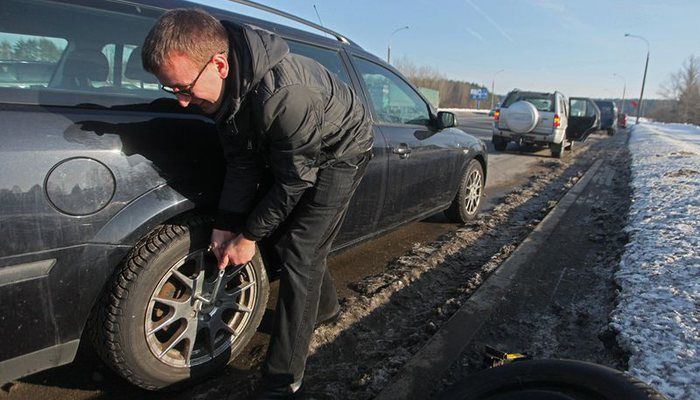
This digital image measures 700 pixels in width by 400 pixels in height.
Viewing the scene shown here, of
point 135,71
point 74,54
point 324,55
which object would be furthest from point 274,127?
Answer: point 324,55

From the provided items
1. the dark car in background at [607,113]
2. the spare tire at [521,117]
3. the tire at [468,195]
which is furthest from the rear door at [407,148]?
the dark car in background at [607,113]

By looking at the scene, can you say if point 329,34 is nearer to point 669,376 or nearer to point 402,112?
point 402,112

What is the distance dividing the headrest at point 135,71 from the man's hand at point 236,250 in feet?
2.87

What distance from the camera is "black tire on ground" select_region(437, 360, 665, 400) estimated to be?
1510 millimetres

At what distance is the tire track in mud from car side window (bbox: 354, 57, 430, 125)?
3.98 ft

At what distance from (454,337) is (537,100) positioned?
40.5 feet

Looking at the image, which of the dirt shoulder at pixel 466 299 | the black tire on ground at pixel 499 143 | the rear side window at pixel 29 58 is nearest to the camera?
the rear side window at pixel 29 58

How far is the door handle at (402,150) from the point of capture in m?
3.46

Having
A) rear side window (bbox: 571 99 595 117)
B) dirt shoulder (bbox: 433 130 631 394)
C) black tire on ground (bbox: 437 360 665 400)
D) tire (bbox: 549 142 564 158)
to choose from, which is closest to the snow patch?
dirt shoulder (bbox: 433 130 631 394)

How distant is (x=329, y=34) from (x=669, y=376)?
2.91 metres

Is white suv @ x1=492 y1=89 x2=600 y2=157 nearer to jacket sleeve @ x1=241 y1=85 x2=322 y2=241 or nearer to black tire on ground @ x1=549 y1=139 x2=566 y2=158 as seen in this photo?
black tire on ground @ x1=549 y1=139 x2=566 y2=158

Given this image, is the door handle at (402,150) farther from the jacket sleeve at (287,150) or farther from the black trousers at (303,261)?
the jacket sleeve at (287,150)

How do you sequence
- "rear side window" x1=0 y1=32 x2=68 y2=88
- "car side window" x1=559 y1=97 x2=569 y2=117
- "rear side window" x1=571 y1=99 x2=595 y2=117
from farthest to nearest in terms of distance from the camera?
"rear side window" x1=571 y1=99 x2=595 y2=117, "car side window" x1=559 y1=97 x2=569 y2=117, "rear side window" x1=0 y1=32 x2=68 y2=88

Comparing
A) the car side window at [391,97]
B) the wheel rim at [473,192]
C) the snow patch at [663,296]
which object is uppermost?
the car side window at [391,97]
